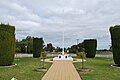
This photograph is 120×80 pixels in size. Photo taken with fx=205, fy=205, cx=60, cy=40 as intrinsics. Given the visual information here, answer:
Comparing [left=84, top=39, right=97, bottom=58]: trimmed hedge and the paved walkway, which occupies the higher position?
[left=84, top=39, right=97, bottom=58]: trimmed hedge

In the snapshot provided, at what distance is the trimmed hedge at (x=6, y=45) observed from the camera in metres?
16.3

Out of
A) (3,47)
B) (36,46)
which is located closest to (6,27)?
(3,47)

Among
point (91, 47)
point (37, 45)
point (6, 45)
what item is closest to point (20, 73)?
point (6, 45)

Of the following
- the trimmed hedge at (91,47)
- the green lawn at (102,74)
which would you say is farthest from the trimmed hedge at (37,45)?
the green lawn at (102,74)

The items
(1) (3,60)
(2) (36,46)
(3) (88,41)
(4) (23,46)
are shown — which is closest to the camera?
(1) (3,60)

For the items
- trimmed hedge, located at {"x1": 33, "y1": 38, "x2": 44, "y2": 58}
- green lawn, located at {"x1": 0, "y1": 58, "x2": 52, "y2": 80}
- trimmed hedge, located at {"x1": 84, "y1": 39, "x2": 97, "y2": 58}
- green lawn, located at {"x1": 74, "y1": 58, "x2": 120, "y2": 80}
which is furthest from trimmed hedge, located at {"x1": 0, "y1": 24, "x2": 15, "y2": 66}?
trimmed hedge, located at {"x1": 84, "y1": 39, "x2": 97, "y2": 58}

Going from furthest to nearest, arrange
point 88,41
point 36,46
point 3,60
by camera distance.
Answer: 1. point 88,41
2. point 36,46
3. point 3,60

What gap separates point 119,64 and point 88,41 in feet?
60.1

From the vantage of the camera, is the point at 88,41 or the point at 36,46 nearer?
the point at 36,46

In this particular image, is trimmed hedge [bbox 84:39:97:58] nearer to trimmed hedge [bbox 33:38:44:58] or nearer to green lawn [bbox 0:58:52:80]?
trimmed hedge [bbox 33:38:44:58]

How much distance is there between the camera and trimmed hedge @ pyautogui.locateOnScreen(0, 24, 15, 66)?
16.3 m

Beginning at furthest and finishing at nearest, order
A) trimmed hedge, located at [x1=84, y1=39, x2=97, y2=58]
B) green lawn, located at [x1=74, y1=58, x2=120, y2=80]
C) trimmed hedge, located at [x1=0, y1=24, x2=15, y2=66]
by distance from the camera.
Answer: trimmed hedge, located at [x1=84, y1=39, x2=97, y2=58]
trimmed hedge, located at [x1=0, y1=24, x2=15, y2=66]
green lawn, located at [x1=74, y1=58, x2=120, y2=80]

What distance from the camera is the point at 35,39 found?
3272cm

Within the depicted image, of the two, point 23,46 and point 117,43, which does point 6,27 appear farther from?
point 23,46
